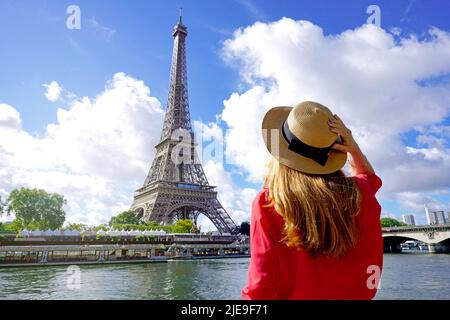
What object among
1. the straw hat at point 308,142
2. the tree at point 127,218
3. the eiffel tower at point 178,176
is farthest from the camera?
the tree at point 127,218

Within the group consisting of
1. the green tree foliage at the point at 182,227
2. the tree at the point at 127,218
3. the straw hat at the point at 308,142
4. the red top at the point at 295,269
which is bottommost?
the red top at the point at 295,269

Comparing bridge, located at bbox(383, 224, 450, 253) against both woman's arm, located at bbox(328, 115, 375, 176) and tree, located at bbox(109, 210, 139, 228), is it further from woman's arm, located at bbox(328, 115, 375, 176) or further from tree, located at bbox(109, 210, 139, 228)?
woman's arm, located at bbox(328, 115, 375, 176)

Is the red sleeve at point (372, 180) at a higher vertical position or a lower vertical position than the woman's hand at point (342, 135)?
lower

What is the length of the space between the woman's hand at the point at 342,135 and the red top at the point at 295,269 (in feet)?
1.38

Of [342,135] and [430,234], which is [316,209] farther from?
Result: [430,234]

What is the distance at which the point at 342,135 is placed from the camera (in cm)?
159

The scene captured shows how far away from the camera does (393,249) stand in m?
67.1

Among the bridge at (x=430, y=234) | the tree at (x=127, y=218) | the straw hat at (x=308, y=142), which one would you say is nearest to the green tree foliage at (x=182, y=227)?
the tree at (x=127, y=218)

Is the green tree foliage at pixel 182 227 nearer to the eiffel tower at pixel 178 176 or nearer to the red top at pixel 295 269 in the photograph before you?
the eiffel tower at pixel 178 176

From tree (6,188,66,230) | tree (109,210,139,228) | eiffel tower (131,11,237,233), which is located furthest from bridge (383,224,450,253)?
tree (6,188,66,230)

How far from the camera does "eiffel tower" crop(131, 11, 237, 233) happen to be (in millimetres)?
55062

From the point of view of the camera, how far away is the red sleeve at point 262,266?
4.05 feet

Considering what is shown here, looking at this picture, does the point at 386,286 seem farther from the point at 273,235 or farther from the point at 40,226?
the point at 40,226

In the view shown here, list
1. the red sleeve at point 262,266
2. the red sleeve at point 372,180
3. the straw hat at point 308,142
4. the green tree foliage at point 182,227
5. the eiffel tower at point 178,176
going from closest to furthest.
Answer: the red sleeve at point 262,266
the straw hat at point 308,142
the red sleeve at point 372,180
the green tree foliage at point 182,227
the eiffel tower at point 178,176
